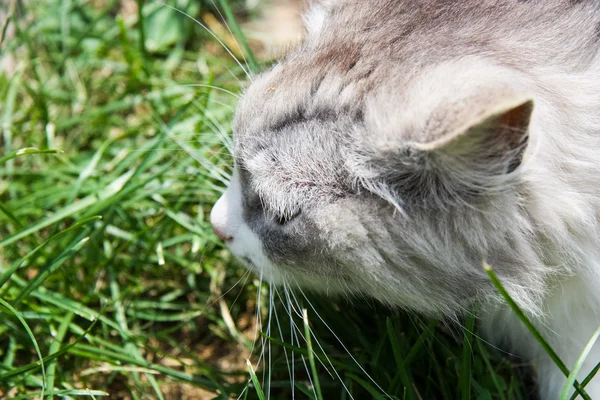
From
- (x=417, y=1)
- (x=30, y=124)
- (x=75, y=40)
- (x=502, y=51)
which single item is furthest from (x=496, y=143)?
(x=75, y=40)

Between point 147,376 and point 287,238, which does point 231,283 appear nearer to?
point 147,376

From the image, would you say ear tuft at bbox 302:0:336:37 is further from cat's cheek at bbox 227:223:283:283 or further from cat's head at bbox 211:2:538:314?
cat's cheek at bbox 227:223:283:283

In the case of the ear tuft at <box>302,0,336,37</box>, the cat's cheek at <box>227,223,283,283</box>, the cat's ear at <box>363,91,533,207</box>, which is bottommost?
the cat's cheek at <box>227,223,283,283</box>

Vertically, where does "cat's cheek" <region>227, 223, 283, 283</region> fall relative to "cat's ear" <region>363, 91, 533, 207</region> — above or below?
below

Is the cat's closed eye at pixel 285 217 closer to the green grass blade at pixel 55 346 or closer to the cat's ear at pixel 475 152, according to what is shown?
the cat's ear at pixel 475 152

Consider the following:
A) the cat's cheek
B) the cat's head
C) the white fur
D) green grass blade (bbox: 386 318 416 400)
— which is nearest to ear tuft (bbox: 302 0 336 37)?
the cat's head

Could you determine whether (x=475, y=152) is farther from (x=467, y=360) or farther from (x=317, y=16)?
(x=317, y=16)

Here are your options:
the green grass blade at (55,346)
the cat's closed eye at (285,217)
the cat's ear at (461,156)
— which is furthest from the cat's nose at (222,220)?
the green grass blade at (55,346)

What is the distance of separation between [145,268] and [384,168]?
1141mm

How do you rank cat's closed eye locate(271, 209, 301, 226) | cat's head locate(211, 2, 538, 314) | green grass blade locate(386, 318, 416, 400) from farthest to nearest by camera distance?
green grass blade locate(386, 318, 416, 400)
cat's closed eye locate(271, 209, 301, 226)
cat's head locate(211, 2, 538, 314)

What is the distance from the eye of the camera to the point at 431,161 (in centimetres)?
112

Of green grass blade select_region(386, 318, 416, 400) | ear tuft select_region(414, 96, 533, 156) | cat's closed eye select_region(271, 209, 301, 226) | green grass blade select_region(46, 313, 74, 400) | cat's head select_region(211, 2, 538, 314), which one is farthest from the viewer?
green grass blade select_region(46, 313, 74, 400)

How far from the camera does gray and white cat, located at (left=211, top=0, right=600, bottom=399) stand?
1131 mm

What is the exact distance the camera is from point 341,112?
1266 mm
